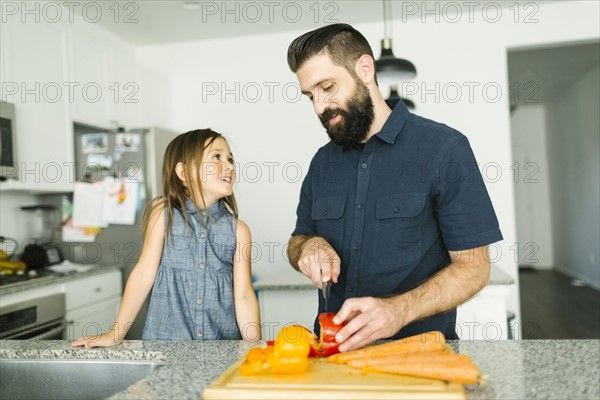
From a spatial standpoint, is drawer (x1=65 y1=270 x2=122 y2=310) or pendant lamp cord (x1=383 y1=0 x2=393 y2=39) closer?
drawer (x1=65 y1=270 x2=122 y2=310)

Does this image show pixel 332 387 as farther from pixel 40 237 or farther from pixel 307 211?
pixel 40 237

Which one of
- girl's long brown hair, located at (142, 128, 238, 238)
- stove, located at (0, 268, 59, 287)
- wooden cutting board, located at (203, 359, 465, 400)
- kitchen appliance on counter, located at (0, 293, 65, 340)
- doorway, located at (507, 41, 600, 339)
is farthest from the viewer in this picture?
doorway, located at (507, 41, 600, 339)

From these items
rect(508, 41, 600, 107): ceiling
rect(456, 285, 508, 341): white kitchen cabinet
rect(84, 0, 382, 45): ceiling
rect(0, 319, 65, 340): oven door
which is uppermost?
rect(84, 0, 382, 45): ceiling

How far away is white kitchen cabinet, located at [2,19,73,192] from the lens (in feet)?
10.6

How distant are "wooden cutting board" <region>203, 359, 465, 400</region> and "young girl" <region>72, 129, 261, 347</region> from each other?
2.65 ft

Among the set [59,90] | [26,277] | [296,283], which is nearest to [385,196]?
[296,283]

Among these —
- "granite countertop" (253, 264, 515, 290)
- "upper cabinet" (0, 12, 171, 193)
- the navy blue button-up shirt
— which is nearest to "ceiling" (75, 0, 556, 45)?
"upper cabinet" (0, 12, 171, 193)

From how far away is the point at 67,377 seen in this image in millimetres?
1350

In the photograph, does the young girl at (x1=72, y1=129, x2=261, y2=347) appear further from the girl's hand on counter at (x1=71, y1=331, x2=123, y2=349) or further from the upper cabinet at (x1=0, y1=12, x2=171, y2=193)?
the upper cabinet at (x1=0, y1=12, x2=171, y2=193)

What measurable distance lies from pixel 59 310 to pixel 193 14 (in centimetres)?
241

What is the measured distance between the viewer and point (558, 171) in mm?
8484

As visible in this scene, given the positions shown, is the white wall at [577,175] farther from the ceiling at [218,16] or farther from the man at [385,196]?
the man at [385,196]

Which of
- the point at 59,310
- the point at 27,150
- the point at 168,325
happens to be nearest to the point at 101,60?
the point at 27,150

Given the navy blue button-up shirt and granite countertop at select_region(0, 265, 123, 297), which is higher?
the navy blue button-up shirt
